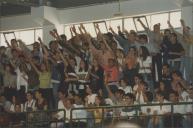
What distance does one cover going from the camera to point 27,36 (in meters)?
23.4

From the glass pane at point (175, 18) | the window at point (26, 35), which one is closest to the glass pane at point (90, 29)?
the window at point (26, 35)

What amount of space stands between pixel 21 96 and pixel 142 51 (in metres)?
4.74

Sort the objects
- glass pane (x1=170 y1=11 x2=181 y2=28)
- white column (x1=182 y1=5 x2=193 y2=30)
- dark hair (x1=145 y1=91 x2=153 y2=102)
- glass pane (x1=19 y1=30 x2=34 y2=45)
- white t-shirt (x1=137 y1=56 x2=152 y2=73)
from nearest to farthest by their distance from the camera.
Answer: dark hair (x1=145 y1=91 x2=153 y2=102) → white t-shirt (x1=137 y1=56 x2=152 y2=73) → white column (x1=182 y1=5 x2=193 y2=30) → glass pane (x1=170 y1=11 x2=181 y2=28) → glass pane (x1=19 y1=30 x2=34 y2=45)

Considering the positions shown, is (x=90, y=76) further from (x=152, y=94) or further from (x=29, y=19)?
(x=29, y=19)

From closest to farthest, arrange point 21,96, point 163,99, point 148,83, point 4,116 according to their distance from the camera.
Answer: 1. point 163,99
2. point 148,83
3. point 4,116
4. point 21,96

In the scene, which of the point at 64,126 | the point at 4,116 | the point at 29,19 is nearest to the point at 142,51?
the point at 64,126

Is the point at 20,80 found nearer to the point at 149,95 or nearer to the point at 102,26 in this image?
the point at 102,26

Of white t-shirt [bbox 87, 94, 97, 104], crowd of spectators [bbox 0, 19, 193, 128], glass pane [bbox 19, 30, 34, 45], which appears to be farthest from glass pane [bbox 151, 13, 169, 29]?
glass pane [bbox 19, 30, 34, 45]

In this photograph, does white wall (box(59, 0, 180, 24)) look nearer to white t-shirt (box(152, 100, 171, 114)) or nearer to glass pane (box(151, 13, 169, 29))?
glass pane (box(151, 13, 169, 29))

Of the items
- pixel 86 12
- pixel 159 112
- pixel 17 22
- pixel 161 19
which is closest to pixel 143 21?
pixel 161 19

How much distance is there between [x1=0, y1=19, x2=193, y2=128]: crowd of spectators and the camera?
1521cm

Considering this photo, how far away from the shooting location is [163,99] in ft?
49.1

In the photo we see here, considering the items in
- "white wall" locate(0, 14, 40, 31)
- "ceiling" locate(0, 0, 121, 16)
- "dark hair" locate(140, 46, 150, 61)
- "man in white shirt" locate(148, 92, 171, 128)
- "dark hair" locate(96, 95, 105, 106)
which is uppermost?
"ceiling" locate(0, 0, 121, 16)

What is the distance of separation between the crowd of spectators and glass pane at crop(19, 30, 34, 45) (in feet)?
11.9
